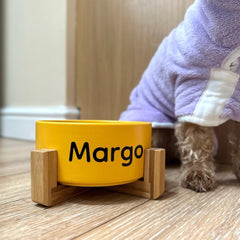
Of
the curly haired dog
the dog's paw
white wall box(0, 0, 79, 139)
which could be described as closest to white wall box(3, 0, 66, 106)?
white wall box(0, 0, 79, 139)

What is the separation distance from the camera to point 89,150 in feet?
1.99

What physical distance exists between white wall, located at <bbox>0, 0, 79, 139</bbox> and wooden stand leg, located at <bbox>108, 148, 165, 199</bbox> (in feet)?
3.02

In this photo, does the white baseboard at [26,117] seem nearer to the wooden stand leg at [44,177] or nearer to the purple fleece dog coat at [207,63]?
the purple fleece dog coat at [207,63]

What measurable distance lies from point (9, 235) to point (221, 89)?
0.62m

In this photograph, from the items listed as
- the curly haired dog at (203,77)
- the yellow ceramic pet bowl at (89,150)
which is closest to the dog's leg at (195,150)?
the curly haired dog at (203,77)

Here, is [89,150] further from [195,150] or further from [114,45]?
[114,45]

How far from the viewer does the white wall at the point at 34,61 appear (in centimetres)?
159

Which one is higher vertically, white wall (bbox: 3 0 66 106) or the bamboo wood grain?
white wall (bbox: 3 0 66 106)

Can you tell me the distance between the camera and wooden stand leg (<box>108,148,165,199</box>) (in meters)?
0.67

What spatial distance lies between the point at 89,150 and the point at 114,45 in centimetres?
89

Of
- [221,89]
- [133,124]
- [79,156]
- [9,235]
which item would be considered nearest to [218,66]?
[221,89]

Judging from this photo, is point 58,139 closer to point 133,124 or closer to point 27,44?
point 133,124

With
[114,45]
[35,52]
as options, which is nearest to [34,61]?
[35,52]

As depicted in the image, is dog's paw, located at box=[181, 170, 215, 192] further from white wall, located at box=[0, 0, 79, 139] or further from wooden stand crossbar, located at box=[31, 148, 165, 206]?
white wall, located at box=[0, 0, 79, 139]
